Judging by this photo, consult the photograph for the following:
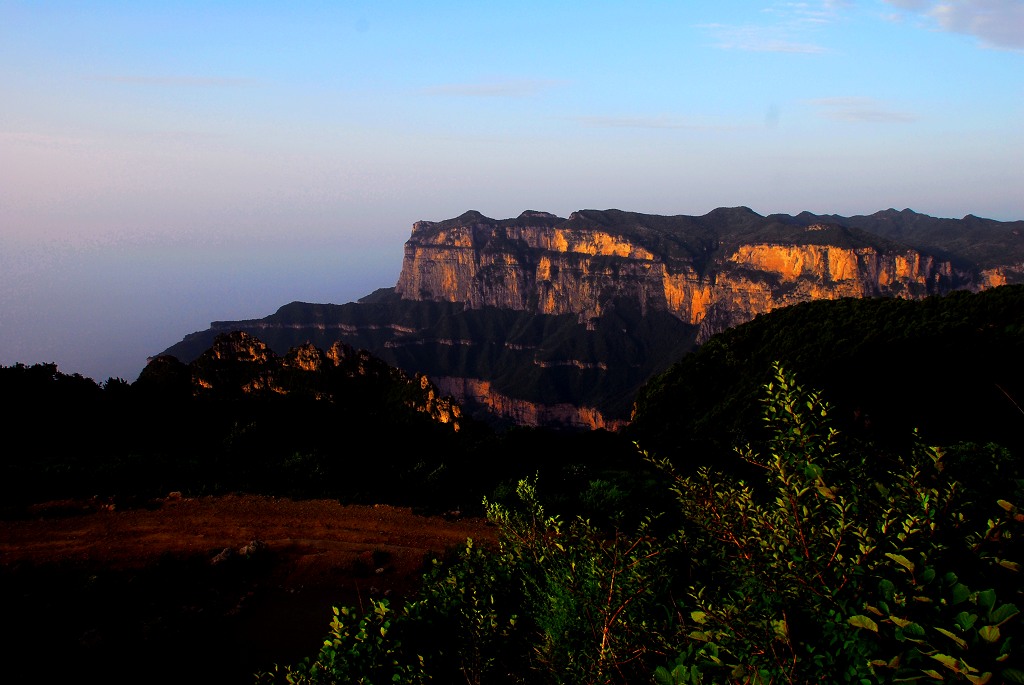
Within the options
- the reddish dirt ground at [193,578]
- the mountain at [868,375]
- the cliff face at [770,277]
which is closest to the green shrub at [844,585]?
the reddish dirt ground at [193,578]

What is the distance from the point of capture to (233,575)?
14031 mm

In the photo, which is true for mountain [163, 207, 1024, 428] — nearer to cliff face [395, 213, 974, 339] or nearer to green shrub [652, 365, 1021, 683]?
cliff face [395, 213, 974, 339]

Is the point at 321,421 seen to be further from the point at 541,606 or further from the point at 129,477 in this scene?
the point at 541,606

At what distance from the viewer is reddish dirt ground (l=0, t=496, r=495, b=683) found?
11.0 m

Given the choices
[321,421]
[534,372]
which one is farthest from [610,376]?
[321,421]

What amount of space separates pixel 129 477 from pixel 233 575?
7356 mm

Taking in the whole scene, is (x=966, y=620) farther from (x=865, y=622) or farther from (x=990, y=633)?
(x=865, y=622)

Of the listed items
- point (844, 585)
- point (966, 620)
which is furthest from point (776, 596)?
point (966, 620)

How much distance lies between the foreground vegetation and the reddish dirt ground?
5684 mm

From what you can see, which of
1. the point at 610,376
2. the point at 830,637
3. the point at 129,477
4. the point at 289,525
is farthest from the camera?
the point at 610,376

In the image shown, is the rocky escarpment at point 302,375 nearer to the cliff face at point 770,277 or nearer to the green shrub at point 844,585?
the green shrub at point 844,585

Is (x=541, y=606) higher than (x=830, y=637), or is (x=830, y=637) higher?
(x=830, y=637)

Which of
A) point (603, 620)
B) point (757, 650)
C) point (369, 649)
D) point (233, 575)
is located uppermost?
point (757, 650)

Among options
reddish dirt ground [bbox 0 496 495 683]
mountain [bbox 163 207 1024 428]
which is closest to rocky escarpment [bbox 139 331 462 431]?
reddish dirt ground [bbox 0 496 495 683]
